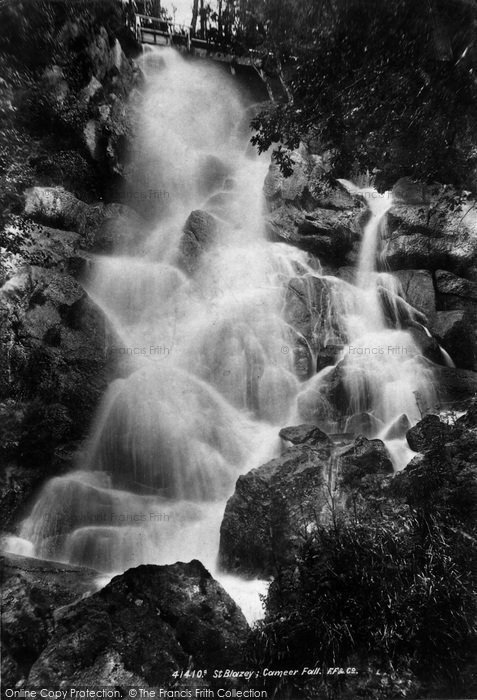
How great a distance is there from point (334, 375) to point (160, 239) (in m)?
7.84

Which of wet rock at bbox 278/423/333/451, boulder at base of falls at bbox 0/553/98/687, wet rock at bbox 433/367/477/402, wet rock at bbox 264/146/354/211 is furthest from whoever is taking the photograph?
wet rock at bbox 264/146/354/211

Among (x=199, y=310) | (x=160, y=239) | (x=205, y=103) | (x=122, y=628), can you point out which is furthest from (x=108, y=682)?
(x=205, y=103)

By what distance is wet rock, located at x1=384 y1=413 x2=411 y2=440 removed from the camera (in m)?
8.73

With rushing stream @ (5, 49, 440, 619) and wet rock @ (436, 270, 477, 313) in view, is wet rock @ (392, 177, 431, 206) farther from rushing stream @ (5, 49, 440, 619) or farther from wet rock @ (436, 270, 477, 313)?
wet rock @ (436, 270, 477, 313)

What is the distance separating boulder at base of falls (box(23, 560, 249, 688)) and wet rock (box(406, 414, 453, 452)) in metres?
3.46

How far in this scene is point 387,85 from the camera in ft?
21.0

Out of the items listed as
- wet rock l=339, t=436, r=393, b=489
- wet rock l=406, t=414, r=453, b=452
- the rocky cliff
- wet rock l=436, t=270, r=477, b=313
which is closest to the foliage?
the rocky cliff

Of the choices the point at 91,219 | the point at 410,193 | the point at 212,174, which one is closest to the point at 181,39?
the point at 91,219

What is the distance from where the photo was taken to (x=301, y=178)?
15.4 meters

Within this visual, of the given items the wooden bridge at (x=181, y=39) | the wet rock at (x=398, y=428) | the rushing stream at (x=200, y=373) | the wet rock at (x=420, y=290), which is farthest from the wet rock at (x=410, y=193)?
the wet rock at (x=398, y=428)

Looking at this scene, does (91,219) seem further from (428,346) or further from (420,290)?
(428,346)

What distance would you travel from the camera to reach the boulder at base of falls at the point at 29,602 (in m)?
4.14

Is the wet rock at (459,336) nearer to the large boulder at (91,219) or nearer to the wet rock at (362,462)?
the wet rock at (362,462)

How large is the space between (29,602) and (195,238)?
37.1 feet
